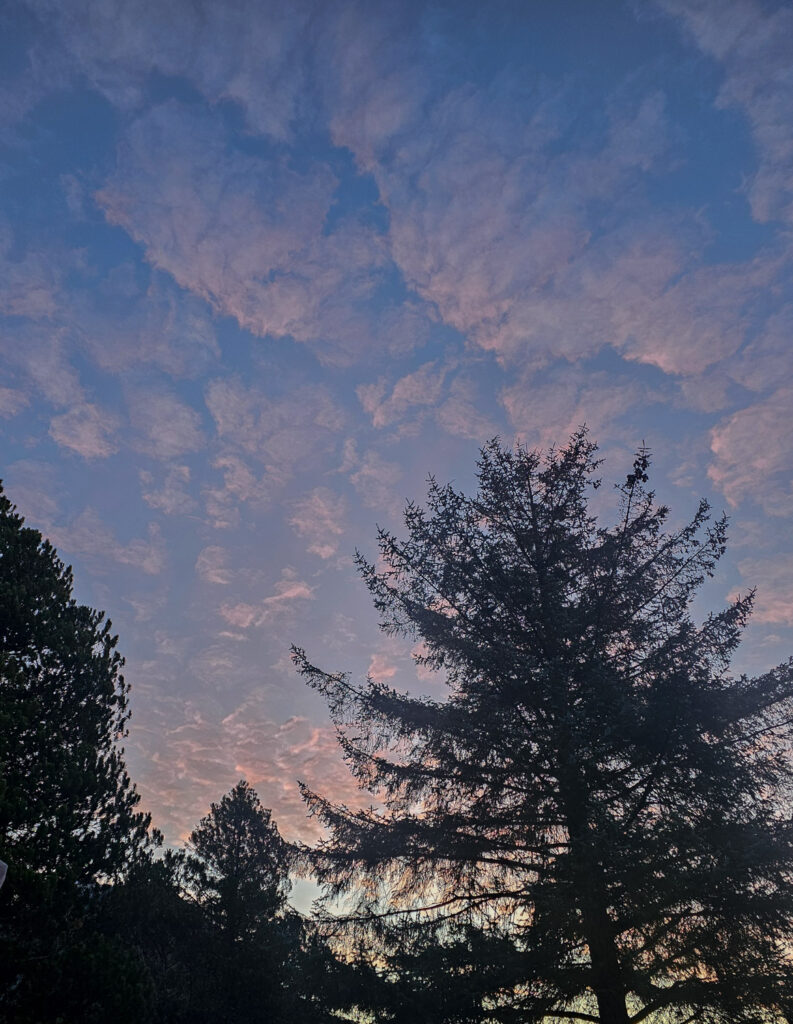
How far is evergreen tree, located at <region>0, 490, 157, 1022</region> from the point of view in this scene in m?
9.07

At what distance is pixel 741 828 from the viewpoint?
23.3ft

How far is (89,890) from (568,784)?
10490 mm

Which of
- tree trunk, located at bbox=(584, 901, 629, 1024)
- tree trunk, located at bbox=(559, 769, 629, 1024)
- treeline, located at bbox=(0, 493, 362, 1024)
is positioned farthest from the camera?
treeline, located at bbox=(0, 493, 362, 1024)

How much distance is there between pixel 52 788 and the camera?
36.5ft

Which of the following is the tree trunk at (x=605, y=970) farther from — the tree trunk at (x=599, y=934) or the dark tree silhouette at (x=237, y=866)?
the dark tree silhouette at (x=237, y=866)

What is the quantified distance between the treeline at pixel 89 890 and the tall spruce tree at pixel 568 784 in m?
2.10

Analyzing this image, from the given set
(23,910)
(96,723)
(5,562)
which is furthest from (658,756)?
(5,562)

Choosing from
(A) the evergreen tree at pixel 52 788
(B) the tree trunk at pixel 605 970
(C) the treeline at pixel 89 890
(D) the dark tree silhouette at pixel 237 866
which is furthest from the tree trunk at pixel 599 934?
(D) the dark tree silhouette at pixel 237 866

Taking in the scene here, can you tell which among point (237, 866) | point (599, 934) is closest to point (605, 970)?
point (599, 934)

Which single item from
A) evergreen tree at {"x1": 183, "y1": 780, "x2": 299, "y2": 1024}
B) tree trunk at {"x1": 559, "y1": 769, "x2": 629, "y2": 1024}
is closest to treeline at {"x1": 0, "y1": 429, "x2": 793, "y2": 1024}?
tree trunk at {"x1": 559, "y1": 769, "x2": 629, "y2": 1024}

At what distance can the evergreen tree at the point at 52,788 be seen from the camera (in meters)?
9.07

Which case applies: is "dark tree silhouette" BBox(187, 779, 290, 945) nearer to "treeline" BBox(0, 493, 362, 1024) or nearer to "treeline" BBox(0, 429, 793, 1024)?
"treeline" BBox(0, 493, 362, 1024)

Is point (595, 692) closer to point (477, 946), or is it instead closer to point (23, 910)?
point (477, 946)

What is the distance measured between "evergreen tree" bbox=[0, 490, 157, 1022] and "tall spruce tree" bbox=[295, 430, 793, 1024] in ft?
15.6
